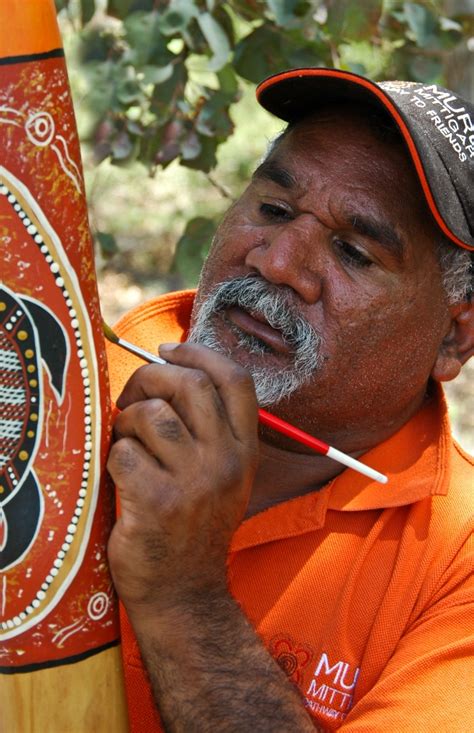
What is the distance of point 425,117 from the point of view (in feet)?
6.79

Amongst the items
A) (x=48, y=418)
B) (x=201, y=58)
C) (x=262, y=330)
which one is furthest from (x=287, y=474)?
(x=201, y=58)

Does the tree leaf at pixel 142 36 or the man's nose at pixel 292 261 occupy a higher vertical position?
the tree leaf at pixel 142 36

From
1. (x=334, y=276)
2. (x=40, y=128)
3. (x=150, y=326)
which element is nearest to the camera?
(x=40, y=128)

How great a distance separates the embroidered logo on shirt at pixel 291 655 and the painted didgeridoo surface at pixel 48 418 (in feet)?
1.58

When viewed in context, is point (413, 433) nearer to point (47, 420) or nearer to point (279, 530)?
point (279, 530)

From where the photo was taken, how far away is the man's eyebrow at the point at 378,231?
199 cm

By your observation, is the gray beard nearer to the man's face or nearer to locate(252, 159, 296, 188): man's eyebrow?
the man's face

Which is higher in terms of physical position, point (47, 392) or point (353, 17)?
point (353, 17)

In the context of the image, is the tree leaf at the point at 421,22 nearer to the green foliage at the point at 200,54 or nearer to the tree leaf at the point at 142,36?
the green foliage at the point at 200,54

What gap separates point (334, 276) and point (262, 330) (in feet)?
0.59

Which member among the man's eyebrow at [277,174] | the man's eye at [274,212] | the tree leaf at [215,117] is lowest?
the man's eye at [274,212]

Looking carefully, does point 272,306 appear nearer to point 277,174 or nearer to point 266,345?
point 266,345

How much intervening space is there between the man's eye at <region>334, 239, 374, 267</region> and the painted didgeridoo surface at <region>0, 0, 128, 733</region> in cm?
75

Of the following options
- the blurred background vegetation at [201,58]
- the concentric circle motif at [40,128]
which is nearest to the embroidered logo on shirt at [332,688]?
the concentric circle motif at [40,128]
